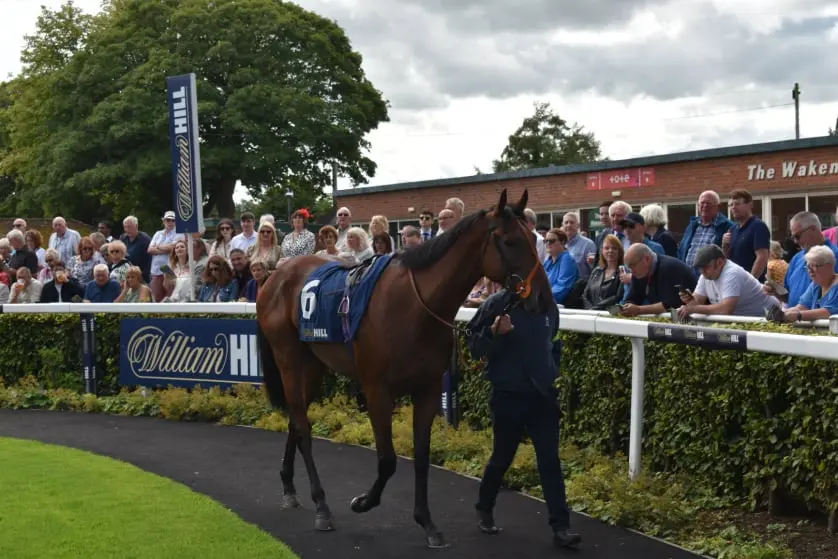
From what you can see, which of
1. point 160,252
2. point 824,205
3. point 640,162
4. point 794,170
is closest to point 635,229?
point 160,252

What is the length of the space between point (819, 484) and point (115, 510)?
13.0 feet

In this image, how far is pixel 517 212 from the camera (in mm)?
5141

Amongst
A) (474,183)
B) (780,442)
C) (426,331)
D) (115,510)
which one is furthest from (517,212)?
(474,183)

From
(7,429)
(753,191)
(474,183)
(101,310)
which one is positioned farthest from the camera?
A: (474,183)

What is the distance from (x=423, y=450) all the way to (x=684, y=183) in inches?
731

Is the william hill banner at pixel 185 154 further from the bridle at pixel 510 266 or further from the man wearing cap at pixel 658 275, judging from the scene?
the bridle at pixel 510 266

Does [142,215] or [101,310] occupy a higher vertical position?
[142,215]

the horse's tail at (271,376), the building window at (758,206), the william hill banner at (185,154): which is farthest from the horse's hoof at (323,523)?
the building window at (758,206)

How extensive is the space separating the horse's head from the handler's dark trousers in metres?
0.62

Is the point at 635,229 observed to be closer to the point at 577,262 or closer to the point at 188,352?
the point at 577,262

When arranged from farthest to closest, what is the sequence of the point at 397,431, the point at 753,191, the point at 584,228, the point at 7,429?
the point at 584,228
the point at 753,191
the point at 7,429
the point at 397,431

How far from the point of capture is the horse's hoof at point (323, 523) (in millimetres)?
5652

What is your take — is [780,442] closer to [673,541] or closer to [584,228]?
[673,541]

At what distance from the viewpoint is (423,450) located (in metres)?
5.44
